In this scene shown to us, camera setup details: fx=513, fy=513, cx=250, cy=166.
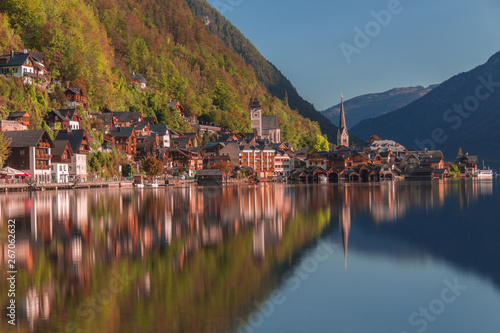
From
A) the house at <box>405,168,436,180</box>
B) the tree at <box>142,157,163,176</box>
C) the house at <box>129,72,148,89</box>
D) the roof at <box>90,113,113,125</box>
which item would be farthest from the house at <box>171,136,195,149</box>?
the house at <box>405,168,436,180</box>

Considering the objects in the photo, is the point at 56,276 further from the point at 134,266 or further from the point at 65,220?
the point at 65,220

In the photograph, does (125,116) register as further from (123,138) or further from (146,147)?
(146,147)

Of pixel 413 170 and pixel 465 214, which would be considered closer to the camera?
pixel 465 214

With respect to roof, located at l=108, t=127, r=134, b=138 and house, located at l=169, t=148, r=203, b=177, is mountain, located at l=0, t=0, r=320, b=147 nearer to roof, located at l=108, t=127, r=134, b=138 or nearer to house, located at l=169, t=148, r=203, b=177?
roof, located at l=108, t=127, r=134, b=138

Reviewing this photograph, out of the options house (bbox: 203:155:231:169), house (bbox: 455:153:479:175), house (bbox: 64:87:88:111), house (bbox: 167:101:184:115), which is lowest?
house (bbox: 455:153:479:175)

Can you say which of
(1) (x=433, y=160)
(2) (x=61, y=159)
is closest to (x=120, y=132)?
(2) (x=61, y=159)

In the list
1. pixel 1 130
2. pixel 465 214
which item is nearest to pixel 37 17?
pixel 1 130
